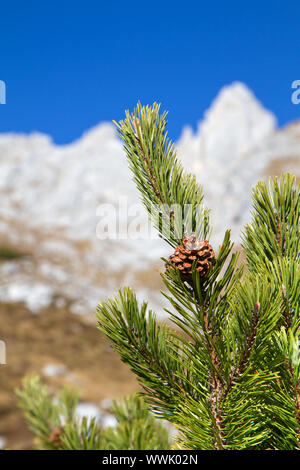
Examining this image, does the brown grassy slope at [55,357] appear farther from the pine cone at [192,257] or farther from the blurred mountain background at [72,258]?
the pine cone at [192,257]

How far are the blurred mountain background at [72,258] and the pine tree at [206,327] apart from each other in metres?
0.19

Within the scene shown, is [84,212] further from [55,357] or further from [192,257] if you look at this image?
[192,257]

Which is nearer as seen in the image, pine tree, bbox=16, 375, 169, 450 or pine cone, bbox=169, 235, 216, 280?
pine cone, bbox=169, 235, 216, 280

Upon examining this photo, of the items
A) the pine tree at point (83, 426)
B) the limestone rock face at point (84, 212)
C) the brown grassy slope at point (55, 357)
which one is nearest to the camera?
the pine tree at point (83, 426)

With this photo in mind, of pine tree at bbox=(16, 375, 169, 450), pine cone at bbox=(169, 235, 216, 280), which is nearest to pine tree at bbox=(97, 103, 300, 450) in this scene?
pine cone at bbox=(169, 235, 216, 280)

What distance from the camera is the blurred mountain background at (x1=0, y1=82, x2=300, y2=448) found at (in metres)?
19.0

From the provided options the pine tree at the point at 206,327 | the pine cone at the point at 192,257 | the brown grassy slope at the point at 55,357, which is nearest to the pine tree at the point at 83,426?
the pine tree at the point at 206,327

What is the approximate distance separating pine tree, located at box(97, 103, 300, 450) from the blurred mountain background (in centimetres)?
19

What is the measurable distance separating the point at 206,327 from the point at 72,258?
4381 centimetres

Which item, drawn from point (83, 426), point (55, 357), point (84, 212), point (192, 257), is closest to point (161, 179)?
point (192, 257)

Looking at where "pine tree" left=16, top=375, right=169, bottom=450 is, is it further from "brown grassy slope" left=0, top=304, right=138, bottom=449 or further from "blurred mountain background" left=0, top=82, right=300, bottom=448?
"brown grassy slope" left=0, top=304, right=138, bottom=449

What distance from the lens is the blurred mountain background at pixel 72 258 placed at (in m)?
19.0

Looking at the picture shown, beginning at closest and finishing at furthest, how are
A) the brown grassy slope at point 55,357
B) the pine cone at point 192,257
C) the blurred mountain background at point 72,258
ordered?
the pine cone at point 192,257, the brown grassy slope at point 55,357, the blurred mountain background at point 72,258
